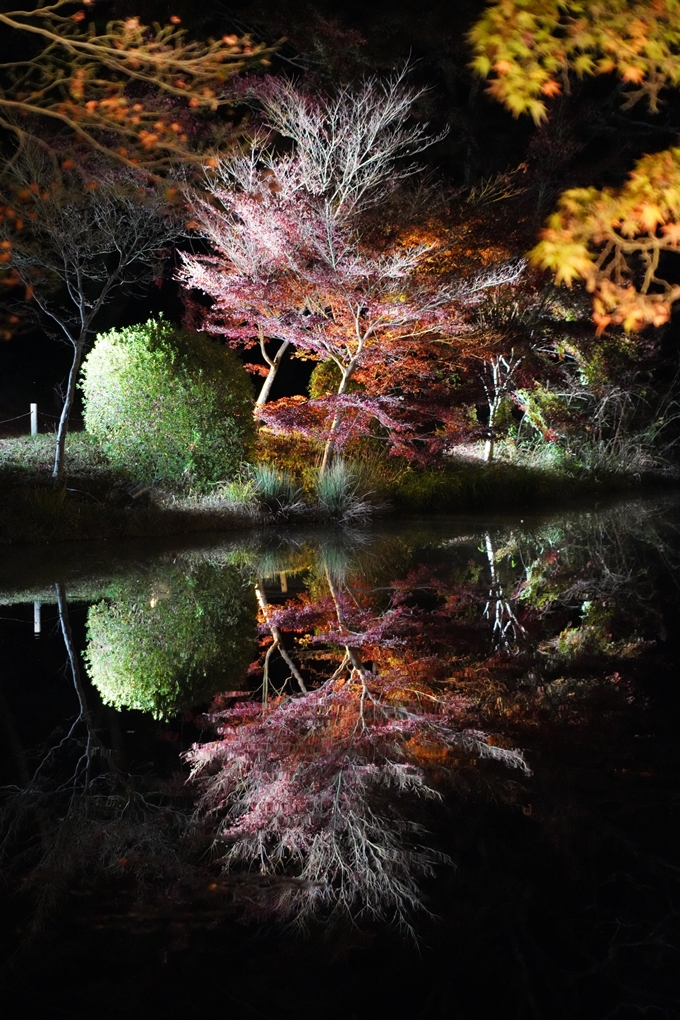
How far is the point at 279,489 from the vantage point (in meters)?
14.8

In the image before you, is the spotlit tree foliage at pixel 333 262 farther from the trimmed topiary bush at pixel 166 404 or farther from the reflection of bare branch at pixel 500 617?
the reflection of bare branch at pixel 500 617

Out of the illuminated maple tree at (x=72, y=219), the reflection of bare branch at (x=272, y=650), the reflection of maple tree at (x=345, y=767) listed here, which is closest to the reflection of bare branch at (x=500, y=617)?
the reflection of maple tree at (x=345, y=767)

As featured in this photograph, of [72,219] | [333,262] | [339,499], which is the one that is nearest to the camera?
[72,219]

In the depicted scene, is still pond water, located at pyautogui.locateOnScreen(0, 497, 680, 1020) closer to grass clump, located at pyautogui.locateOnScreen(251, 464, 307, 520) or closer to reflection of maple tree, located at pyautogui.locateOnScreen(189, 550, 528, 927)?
reflection of maple tree, located at pyautogui.locateOnScreen(189, 550, 528, 927)

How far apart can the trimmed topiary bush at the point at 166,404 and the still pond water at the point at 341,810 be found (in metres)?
6.46

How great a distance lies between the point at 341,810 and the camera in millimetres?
3684

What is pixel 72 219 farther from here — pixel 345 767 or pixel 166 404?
pixel 345 767

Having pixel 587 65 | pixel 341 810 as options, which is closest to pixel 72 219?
pixel 587 65

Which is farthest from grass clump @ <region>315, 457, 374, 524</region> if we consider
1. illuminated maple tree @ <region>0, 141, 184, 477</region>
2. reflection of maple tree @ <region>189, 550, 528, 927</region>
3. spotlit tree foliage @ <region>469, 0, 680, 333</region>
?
reflection of maple tree @ <region>189, 550, 528, 927</region>

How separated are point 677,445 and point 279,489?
13.6 metres

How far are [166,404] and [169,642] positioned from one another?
7879 mm

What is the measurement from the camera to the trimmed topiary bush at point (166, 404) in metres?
14.1

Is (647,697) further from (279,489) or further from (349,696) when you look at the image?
(279,489)

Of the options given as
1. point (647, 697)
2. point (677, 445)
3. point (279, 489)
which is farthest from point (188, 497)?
point (677, 445)
